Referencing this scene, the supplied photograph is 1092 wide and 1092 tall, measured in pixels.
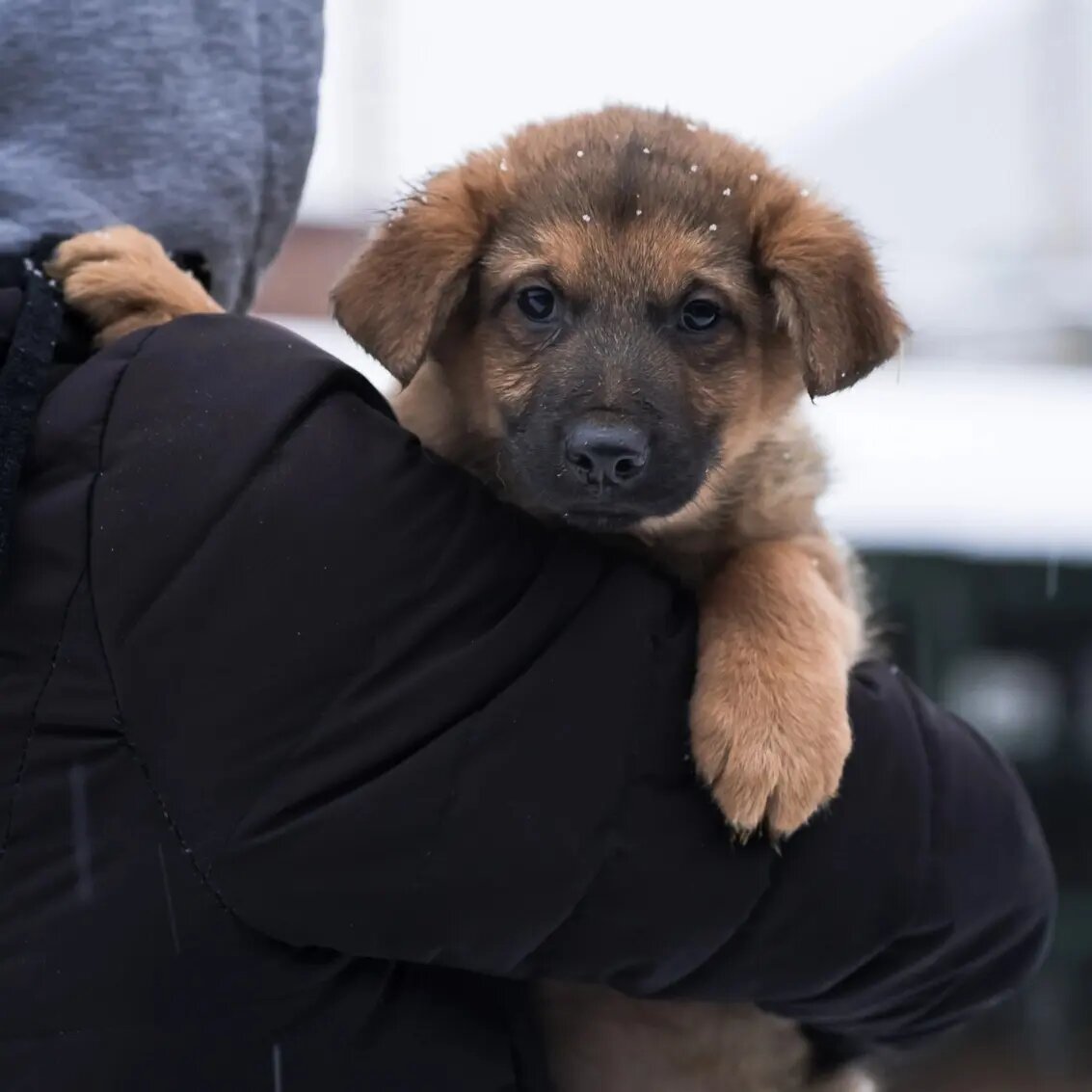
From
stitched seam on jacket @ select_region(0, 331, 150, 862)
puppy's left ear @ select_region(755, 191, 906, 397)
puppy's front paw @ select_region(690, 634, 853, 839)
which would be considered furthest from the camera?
puppy's left ear @ select_region(755, 191, 906, 397)


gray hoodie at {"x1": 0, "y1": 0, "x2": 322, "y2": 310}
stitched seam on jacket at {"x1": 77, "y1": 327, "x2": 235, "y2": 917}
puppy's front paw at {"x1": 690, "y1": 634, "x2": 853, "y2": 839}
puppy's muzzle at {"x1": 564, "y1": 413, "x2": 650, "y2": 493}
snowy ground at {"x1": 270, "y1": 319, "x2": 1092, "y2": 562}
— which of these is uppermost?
gray hoodie at {"x1": 0, "y1": 0, "x2": 322, "y2": 310}

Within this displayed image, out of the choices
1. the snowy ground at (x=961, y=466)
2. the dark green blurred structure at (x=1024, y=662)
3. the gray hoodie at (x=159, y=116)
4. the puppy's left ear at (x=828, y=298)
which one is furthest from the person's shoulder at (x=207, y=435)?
the dark green blurred structure at (x=1024, y=662)

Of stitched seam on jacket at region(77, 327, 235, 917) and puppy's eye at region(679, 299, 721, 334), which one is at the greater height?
puppy's eye at region(679, 299, 721, 334)

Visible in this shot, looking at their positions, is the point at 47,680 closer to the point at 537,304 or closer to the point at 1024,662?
the point at 537,304

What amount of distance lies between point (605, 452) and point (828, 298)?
0.44m

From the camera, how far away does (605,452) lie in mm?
1967

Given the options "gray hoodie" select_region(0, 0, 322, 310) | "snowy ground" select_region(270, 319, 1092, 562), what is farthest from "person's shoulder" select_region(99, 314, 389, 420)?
"snowy ground" select_region(270, 319, 1092, 562)

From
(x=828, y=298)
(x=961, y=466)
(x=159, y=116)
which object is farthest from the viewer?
(x=961, y=466)

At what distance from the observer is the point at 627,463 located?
1993 millimetres

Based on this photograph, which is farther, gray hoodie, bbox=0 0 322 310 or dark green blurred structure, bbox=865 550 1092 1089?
dark green blurred structure, bbox=865 550 1092 1089

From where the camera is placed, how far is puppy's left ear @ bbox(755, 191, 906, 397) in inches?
81.4

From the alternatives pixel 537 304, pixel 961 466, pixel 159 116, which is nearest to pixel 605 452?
pixel 537 304

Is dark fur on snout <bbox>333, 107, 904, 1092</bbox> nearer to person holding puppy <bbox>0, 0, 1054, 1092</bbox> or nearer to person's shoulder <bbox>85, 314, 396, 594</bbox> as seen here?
A: person holding puppy <bbox>0, 0, 1054, 1092</bbox>

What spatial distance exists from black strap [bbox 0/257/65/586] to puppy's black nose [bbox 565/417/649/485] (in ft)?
2.36
